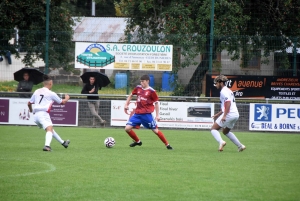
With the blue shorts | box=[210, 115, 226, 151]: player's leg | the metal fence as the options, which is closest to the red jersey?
the blue shorts

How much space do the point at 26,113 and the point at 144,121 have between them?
7.96 meters

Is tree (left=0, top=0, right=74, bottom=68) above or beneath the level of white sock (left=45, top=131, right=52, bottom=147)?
above

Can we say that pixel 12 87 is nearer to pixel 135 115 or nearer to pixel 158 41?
pixel 158 41

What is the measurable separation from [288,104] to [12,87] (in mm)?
10047

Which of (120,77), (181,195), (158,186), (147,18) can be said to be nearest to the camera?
(181,195)

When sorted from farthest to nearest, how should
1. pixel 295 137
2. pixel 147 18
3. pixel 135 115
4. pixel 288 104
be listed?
pixel 147 18, pixel 288 104, pixel 295 137, pixel 135 115

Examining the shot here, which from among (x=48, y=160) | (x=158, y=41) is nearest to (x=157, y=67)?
(x=158, y=41)

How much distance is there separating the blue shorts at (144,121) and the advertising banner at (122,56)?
6.79 m

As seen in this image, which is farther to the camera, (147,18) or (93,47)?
(147,18)

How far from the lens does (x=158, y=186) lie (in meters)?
9.22

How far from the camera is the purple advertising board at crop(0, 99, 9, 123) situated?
22.1 metres

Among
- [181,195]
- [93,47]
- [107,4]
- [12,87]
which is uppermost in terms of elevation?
[107,4]

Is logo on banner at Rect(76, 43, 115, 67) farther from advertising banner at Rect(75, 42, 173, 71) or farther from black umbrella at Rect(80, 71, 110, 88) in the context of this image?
black umbrella at Rect(80, 71, 110, 88)

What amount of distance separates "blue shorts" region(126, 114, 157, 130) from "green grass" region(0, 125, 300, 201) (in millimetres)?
580
